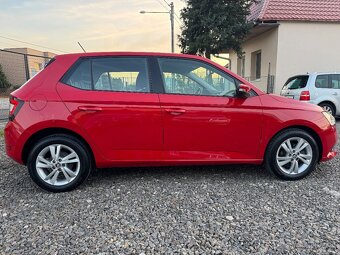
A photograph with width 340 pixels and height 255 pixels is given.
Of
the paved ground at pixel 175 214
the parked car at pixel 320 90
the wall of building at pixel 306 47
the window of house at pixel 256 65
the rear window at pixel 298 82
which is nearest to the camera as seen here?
the paved ground at pixel 175 214

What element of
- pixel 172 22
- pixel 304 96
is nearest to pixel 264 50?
pixel 304 96

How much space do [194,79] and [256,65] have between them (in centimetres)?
1347

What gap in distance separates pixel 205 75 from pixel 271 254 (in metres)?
2.26

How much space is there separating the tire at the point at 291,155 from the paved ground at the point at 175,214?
0.14 m

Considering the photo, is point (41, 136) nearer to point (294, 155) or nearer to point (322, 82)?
point (294, 155)

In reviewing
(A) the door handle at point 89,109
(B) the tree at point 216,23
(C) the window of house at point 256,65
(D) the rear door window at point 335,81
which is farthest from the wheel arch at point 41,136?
(C) the window of house at point 256,65

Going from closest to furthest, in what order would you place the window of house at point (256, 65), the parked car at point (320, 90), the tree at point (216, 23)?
the parked car at point (320, 90)
the tree at point (216, 23)
the window of house at point (256, 65)

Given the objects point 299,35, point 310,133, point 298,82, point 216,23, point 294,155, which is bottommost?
point 294,155

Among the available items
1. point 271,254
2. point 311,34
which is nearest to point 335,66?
point 311,34

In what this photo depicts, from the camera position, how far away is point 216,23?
12.4 meters

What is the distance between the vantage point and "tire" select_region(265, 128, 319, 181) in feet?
13.0

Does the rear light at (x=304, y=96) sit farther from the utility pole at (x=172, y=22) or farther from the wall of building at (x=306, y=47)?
the utility pole at (x=172, y=22)

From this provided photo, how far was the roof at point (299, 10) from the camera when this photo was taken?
496 inches

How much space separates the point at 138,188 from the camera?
382 centimetres
